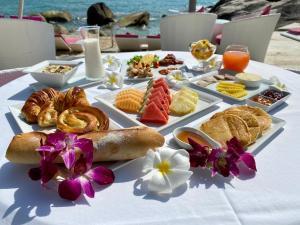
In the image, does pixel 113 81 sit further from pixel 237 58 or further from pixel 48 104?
pixel 237 58

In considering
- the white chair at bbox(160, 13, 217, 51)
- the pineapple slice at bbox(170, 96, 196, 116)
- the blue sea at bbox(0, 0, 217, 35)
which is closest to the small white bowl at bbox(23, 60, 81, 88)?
the pineapple slice at bbox(170, 96, 196, 116)

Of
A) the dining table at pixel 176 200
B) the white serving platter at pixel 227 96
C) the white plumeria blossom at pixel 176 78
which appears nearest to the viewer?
the dining table at pixel 176 200

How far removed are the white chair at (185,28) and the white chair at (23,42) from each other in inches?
41.2

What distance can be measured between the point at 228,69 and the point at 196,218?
1110 millimetres

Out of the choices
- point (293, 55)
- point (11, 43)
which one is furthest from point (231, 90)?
A: point (293, 55)

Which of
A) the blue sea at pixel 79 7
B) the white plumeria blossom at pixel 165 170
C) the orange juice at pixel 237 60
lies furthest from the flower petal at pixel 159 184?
the blue sea at pixel 79 7

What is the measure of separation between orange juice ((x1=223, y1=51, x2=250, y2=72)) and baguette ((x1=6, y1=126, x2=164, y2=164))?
90cm

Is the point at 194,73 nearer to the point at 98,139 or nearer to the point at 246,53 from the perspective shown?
the point at 246,53

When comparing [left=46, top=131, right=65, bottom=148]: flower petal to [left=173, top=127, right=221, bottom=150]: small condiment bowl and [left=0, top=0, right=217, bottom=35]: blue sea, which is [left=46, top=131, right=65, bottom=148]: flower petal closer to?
[left=173, top=127, right=221, bottom=150]: small condiment bowl

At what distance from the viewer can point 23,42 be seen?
2.35 metres

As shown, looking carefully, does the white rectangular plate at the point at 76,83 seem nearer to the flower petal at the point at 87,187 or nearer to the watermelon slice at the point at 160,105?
the watermelon slice at the point at 160,105

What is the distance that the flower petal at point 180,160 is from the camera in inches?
31.4

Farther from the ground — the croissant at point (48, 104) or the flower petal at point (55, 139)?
the flower petal at point (55, 139)

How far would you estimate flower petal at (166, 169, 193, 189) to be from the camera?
0.77 meters
